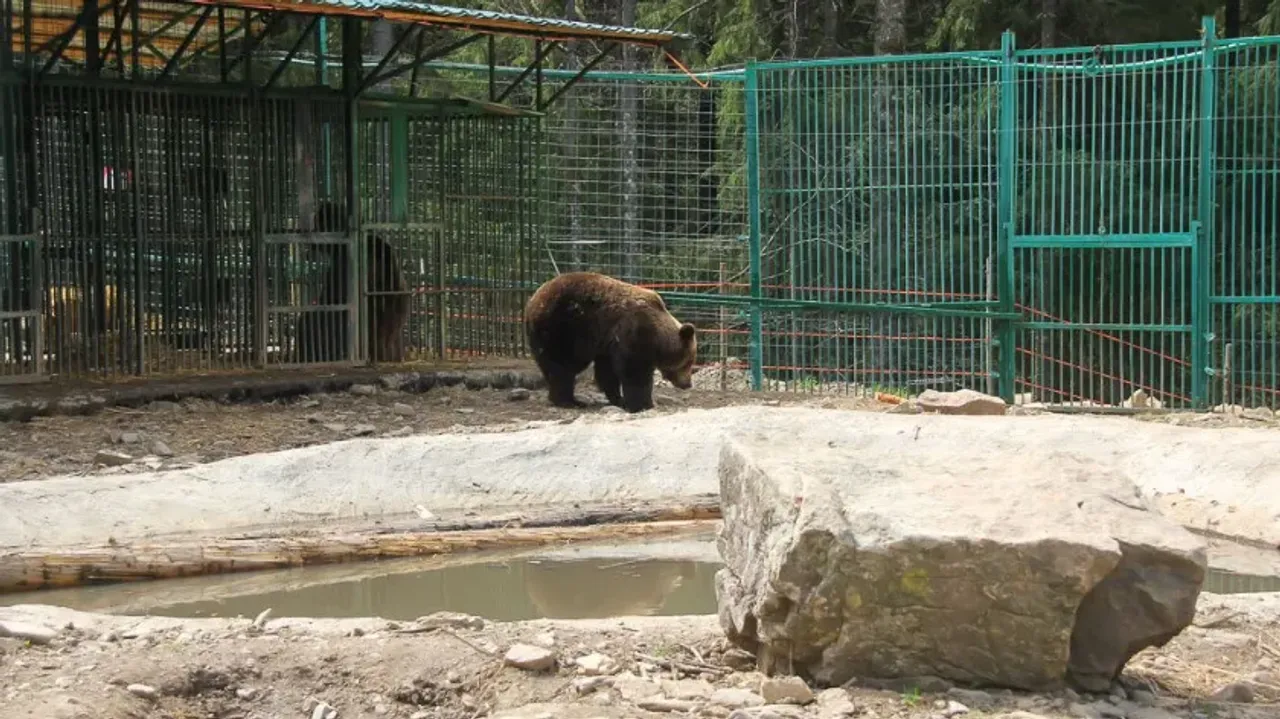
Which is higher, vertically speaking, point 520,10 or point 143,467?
A: point 520,10

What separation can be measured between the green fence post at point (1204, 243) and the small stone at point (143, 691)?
10.8 metres

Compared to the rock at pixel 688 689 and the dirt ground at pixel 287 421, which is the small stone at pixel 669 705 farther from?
the dirt ground at pixel 287 421

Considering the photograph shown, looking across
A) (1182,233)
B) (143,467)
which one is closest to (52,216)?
(143,467)

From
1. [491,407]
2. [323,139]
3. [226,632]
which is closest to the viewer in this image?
[226,632]

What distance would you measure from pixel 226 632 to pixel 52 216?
8241 mm

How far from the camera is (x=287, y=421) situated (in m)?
13.9

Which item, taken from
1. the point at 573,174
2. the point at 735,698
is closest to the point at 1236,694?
the point at 735,698

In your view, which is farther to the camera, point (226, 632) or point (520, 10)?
point (520, 10)

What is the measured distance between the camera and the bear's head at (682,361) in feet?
50.7

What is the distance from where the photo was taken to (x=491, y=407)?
15312mm

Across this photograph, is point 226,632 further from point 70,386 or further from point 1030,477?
point 70,386

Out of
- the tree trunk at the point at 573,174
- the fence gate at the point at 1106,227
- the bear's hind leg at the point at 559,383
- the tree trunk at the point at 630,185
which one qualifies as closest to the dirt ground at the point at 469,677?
the bear's hind leg at the point at 559,383

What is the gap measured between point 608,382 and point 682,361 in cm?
71

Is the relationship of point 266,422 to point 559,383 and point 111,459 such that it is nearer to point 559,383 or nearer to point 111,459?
point 111,459
